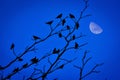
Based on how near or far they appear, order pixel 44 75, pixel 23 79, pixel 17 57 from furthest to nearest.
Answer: pixel 23 79 < pixel 44 75 < pixel 17 57

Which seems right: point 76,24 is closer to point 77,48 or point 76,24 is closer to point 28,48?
point 77,48

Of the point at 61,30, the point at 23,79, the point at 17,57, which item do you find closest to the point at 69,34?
the point at 61,30

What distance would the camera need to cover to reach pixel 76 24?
224 inches

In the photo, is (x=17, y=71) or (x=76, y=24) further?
(x=76, y=24)

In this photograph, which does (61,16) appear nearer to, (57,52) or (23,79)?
(57,52)

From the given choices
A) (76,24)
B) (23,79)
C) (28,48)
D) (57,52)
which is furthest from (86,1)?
(23,79)

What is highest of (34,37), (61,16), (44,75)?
(61,16)

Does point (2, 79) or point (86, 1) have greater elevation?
point (86, 1)

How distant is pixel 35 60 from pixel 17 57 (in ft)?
1.61

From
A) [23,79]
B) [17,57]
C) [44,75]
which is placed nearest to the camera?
[17,57]

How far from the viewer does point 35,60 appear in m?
5.44

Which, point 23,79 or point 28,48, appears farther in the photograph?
point 23,79

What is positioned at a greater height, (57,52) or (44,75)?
(57,52)

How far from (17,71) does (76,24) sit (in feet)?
6.72
